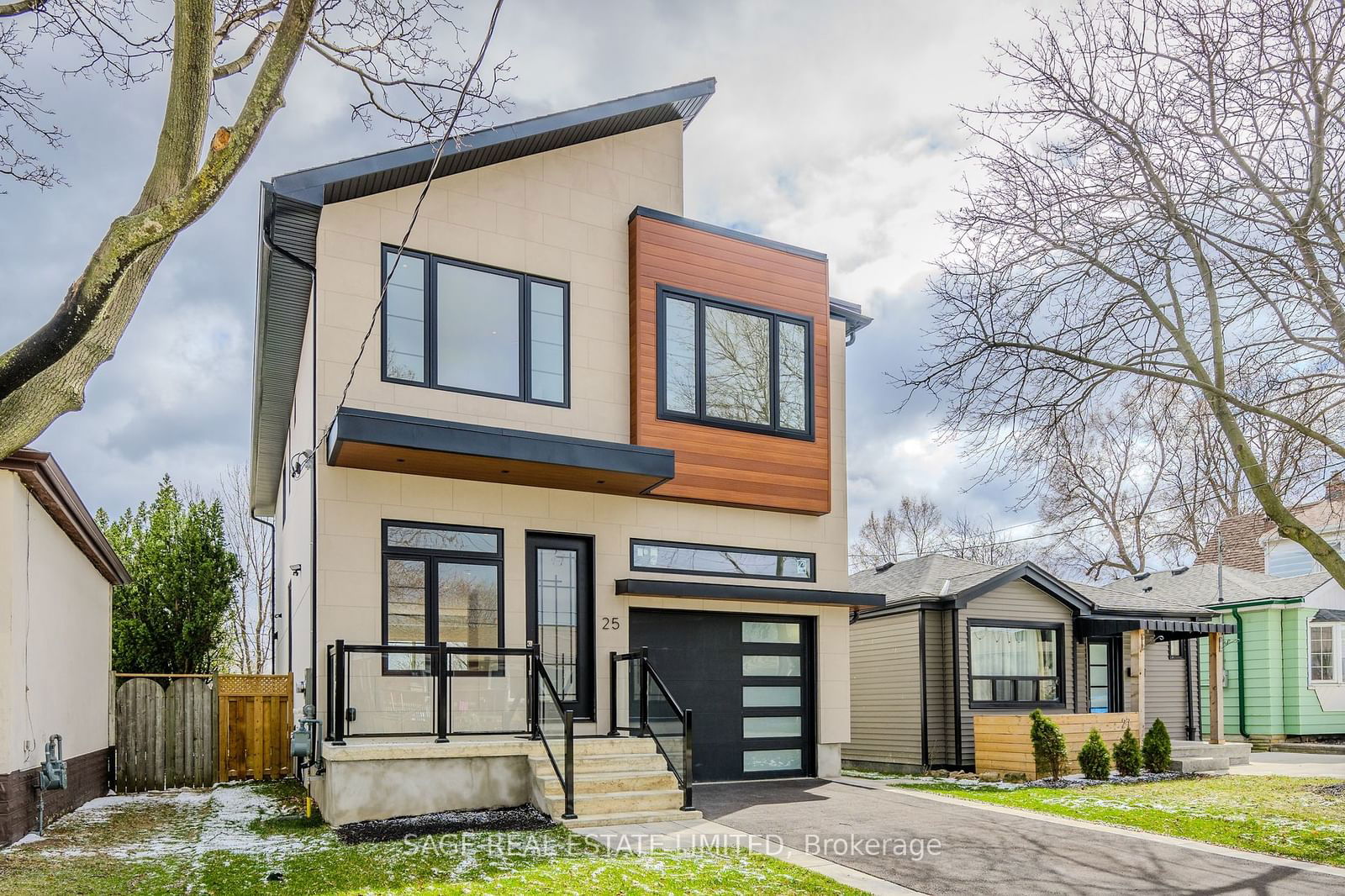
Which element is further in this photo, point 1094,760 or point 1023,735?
point 1023,735

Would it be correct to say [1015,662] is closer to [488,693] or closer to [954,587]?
[954,587]

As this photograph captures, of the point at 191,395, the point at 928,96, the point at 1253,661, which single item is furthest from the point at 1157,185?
the point at 191,395

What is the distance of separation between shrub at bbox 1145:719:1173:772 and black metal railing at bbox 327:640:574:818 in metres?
8.95

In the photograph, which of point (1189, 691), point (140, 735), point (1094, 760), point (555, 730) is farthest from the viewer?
point (1189, 691)

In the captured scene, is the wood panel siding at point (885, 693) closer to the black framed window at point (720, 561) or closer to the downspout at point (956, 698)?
the downspout at point (956, 698)

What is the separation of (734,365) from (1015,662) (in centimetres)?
754

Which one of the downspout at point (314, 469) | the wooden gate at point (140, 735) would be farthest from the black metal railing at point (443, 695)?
the wooden gate at point (140, 735)

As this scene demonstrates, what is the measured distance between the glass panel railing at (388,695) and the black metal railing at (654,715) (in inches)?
83.5

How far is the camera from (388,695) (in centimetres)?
962

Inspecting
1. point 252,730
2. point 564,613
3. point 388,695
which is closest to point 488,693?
point 388,695

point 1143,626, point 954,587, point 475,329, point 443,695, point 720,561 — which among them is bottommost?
point 1143,626

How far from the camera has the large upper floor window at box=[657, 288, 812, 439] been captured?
12219 mm

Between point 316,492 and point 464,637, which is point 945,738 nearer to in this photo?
point 464,637

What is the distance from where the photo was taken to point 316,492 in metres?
10.0
